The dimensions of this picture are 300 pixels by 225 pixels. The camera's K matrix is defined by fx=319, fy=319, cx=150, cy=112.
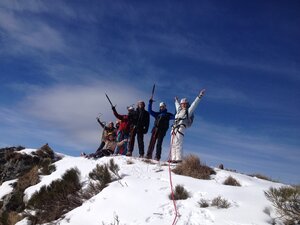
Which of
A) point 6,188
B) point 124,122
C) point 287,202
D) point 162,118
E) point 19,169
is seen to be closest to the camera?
point 287,202

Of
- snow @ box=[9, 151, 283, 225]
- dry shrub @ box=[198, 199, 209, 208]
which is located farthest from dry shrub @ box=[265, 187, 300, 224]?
dry shrub @ box=[198, 199, 209, 208]

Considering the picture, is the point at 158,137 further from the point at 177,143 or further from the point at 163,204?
the point at 163,204

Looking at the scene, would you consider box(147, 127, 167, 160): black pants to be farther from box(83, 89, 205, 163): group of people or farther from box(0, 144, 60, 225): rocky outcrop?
box(0, 144, 60, 225): rocky outcrop

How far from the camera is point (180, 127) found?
30.2 ft

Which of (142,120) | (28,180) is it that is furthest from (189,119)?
(28,180)

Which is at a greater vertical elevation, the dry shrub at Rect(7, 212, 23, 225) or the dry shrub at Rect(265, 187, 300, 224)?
the dry shrub at Rect(265, 187, 300, 224)

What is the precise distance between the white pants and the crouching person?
2.60 meters

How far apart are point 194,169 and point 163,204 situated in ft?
7.15

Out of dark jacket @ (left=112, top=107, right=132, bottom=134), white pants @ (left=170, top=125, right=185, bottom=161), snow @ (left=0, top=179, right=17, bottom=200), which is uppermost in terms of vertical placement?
dark jacket @ (left=112, top=107, right=132, bottom=134)

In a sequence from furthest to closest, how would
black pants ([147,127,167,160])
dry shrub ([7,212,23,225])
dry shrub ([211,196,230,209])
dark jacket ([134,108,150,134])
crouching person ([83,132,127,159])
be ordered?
crouching person ([83,132,127,159])
dark jacket ([134,108,150,134])
black pants ([147,127,167,160])
dry shrub ([7,212,23,225])
dry shrub ([211,196,230,209])

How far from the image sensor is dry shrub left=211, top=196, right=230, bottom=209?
5.29 m

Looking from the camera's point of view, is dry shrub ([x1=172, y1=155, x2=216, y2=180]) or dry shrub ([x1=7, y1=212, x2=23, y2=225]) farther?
dry shrub ([x1=7, y1=212, x2=23, y2=225])

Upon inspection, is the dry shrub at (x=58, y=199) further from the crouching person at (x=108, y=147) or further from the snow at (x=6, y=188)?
the snow at (x=6, y=188)

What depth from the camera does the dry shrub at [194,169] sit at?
7457mm
